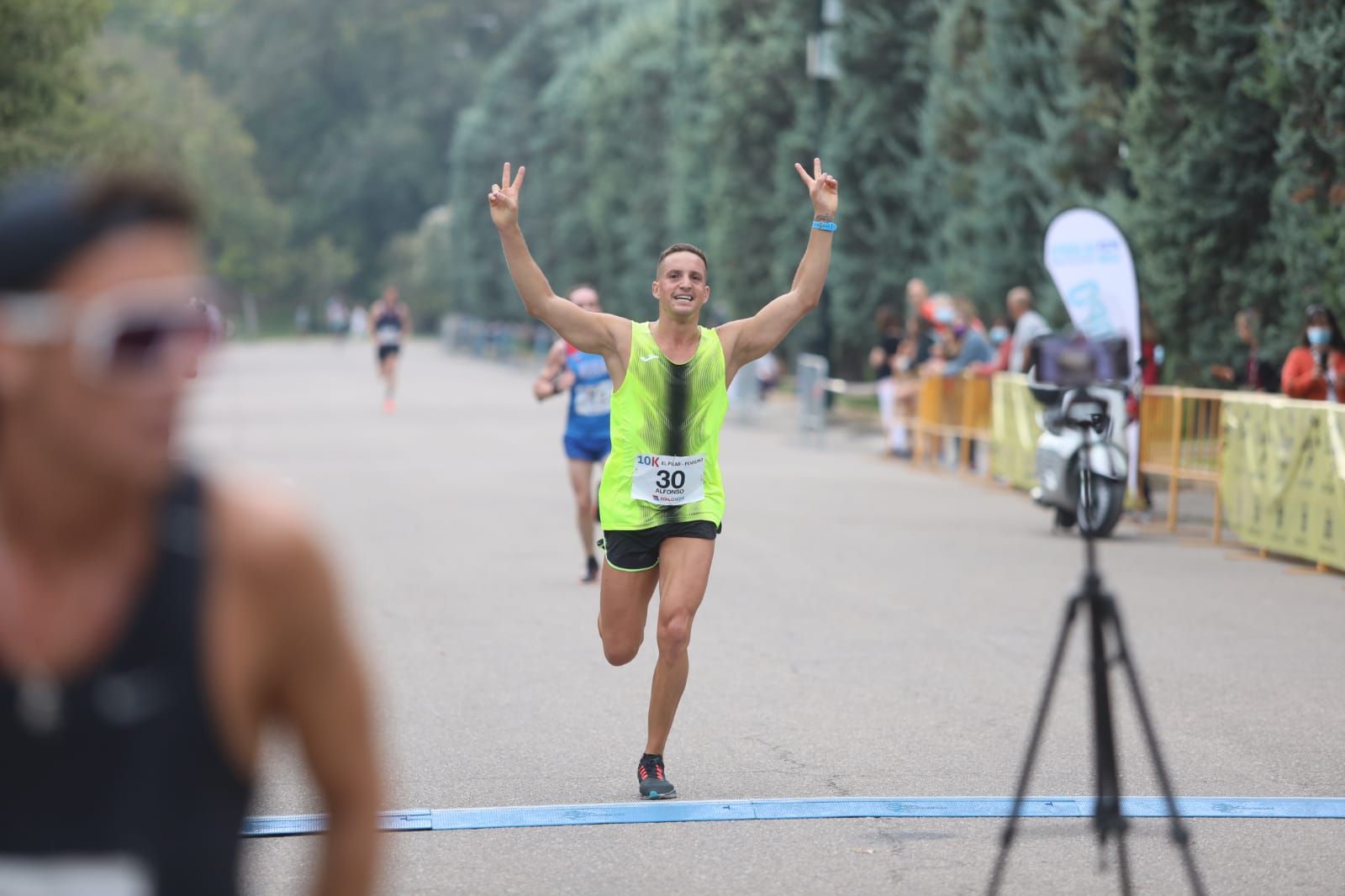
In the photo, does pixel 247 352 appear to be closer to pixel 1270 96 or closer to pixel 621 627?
pixel 1270 96

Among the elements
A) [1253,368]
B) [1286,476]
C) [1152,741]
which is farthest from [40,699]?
[1253,368]

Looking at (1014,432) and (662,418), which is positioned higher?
(662,418)

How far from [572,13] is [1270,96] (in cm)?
6055

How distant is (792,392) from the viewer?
4341 centimetres

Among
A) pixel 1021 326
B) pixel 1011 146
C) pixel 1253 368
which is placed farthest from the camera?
pixel 1011 146

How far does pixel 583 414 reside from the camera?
13.3 m

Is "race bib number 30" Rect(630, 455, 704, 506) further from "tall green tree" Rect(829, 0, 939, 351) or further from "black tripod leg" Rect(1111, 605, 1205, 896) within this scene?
"tall green tree" Rect(829, 0, 939, 351)

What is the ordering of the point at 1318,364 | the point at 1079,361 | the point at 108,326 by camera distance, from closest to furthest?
the point at 108,326 → the point at 1079,361 → the point at 1318,364

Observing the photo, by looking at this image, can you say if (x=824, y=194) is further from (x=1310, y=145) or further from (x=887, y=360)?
(x=887, y=360)

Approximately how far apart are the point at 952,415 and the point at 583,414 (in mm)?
11036

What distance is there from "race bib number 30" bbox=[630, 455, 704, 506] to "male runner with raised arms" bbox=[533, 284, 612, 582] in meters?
5.67

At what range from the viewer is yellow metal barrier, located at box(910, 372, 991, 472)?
22594mm

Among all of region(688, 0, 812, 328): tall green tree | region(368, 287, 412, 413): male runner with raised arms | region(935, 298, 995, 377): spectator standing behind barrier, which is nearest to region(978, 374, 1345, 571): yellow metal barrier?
region(935, 298, 995, 377): spectator standing behind barrier

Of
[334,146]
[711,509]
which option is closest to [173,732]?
[711,509]
